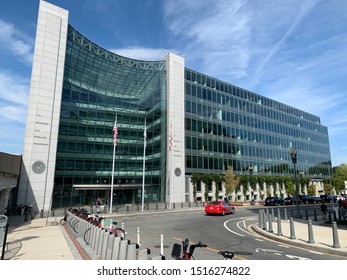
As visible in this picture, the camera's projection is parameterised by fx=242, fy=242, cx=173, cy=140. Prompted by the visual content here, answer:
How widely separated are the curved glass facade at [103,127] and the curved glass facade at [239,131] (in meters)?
6.59

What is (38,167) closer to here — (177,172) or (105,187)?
(105,187)

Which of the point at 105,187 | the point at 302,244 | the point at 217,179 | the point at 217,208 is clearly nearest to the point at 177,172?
the point at 217,179

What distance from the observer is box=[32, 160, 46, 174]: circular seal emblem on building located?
30.1m

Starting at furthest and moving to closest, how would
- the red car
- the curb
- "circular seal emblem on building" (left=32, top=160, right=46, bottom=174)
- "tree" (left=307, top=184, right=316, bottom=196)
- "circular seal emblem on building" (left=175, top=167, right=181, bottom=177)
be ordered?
"tree" (left=307, top=184, right=316, bottom=196) < "circular seal emblem on building" (left=175, top=167, right=181, bottom=177) < "circular seal emblem on building" (left=32, top=160, right=46, bottom=174) < the red car < the curb

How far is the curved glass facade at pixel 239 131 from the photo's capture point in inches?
1912

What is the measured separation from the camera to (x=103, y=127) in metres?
44.4

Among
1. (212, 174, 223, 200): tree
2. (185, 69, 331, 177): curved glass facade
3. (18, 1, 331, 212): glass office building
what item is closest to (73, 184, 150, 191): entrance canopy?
(18, 1, 331, 212): glass office building

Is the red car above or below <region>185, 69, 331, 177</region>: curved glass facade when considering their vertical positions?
below

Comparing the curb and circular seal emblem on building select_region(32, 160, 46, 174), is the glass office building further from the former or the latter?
the curb

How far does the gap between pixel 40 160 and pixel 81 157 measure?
994cm

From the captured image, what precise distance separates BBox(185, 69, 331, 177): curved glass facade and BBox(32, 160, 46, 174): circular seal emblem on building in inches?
950

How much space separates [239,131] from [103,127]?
30593 millimetres

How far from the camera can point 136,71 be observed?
4541 cm

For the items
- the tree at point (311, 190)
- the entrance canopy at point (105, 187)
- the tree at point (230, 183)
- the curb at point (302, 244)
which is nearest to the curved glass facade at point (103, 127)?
the entrance canopy at point (105, 187)
